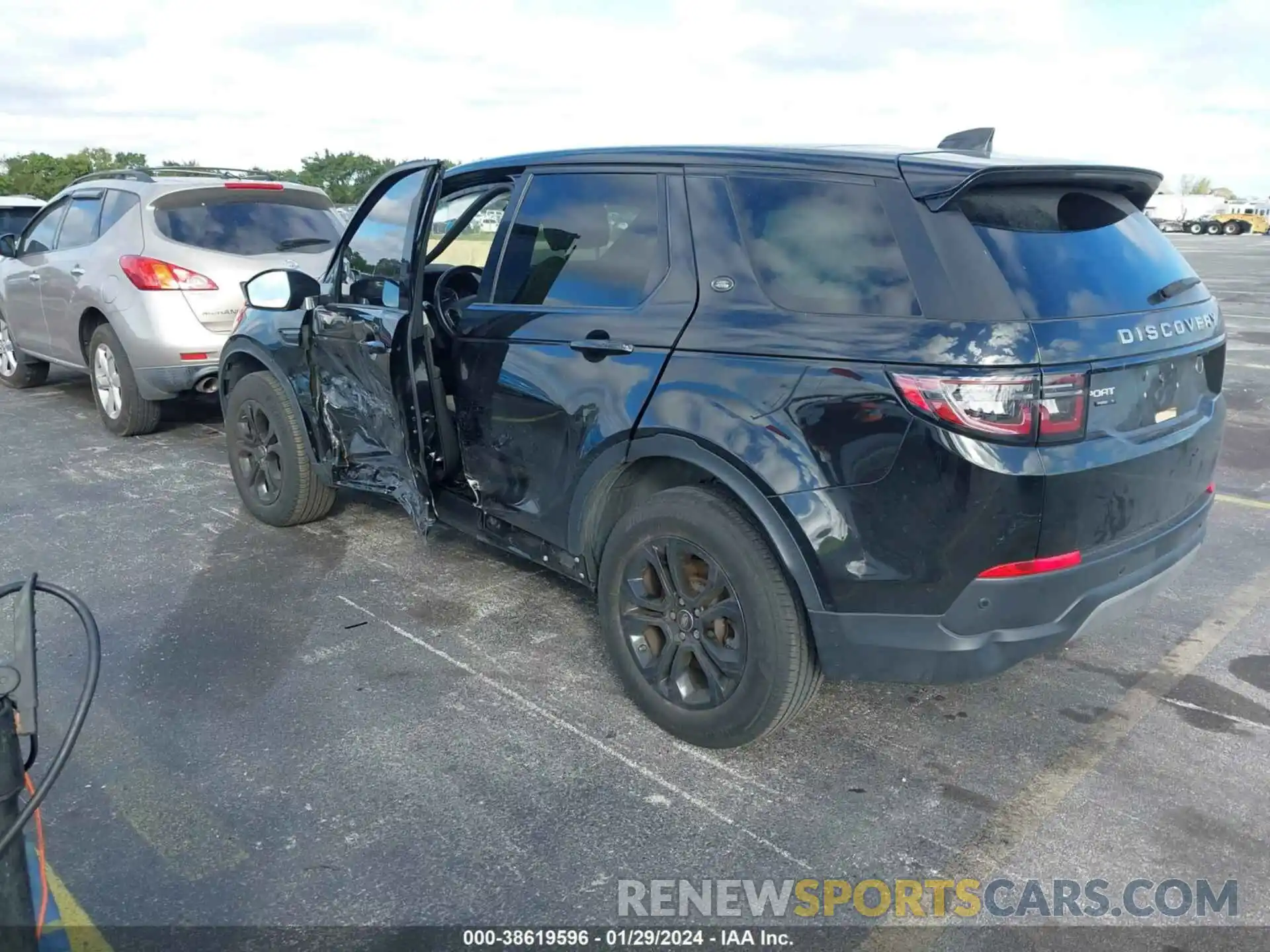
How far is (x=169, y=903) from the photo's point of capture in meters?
2.45

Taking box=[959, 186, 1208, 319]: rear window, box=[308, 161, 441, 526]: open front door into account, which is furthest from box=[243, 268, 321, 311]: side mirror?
box=[959, 186, 1208, 319]: rear window

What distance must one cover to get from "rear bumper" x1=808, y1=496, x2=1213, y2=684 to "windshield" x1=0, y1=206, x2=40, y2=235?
12494mm

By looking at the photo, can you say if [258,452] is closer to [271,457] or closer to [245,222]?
[271,457]

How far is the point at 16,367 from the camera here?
29.0ft

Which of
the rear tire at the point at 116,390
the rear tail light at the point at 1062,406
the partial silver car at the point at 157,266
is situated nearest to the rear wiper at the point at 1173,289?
the rear tail light at the point at 1062,406

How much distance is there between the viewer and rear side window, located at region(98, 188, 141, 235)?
6758 mm

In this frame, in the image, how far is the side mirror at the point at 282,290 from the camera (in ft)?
14.8

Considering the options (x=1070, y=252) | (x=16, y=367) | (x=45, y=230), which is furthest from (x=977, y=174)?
(x=16, y=367)

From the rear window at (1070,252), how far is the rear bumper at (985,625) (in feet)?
2.24

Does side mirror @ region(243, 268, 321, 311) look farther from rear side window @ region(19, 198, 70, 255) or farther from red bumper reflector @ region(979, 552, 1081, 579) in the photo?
rear side window @ region(19, 198, 70, 255)

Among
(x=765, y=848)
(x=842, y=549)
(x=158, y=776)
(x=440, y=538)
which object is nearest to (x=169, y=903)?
(x=158, y=776)

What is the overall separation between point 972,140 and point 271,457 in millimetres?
3598

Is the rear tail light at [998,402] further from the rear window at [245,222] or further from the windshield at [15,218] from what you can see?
the windshield at [15,218]

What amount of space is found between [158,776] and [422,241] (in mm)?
2061
